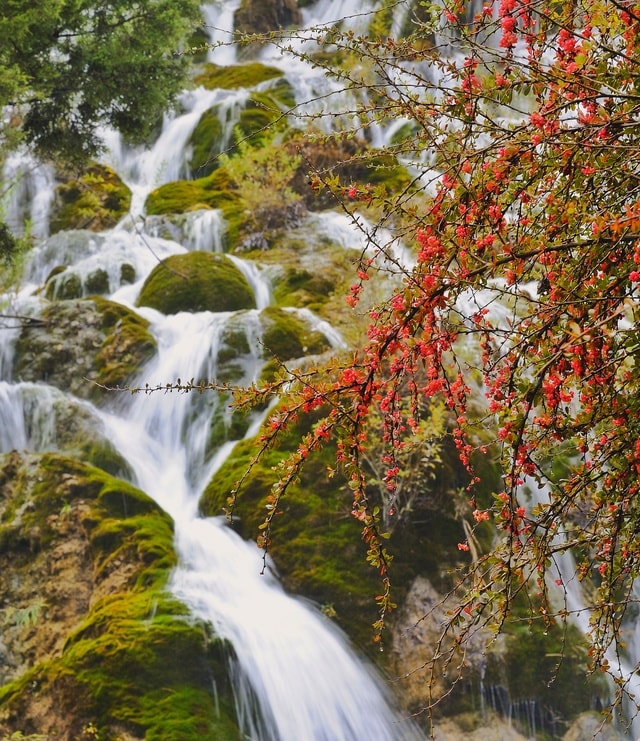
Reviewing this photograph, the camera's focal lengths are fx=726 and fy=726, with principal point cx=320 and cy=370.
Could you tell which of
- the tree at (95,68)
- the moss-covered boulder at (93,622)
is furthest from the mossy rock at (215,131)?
the moss-covered boulder at (93,622)

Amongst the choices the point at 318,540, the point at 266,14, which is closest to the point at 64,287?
the point at 318,540

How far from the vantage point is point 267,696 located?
5379 mm

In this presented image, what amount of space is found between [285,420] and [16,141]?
7.63 m

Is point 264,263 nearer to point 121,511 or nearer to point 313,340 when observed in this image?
point 313,340

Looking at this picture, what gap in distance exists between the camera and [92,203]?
15.8 metres

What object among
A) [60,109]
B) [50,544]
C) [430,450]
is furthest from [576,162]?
[60,109]

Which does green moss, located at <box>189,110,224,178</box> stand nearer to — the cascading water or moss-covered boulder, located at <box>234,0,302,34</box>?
the cascading water

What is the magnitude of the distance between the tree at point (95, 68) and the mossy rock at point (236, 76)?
12.2 meters

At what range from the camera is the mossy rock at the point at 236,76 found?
21797 mm

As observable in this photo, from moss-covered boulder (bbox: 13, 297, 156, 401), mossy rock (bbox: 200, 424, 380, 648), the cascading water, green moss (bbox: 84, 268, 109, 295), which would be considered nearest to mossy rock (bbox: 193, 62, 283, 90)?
the cascading water

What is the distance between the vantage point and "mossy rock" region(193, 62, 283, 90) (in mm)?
21797

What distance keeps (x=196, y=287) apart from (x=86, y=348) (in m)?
1.99

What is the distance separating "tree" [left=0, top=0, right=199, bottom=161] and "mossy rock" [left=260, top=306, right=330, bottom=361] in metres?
3.42

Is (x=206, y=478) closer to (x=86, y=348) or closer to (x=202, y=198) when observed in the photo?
(x=86, y=348)
